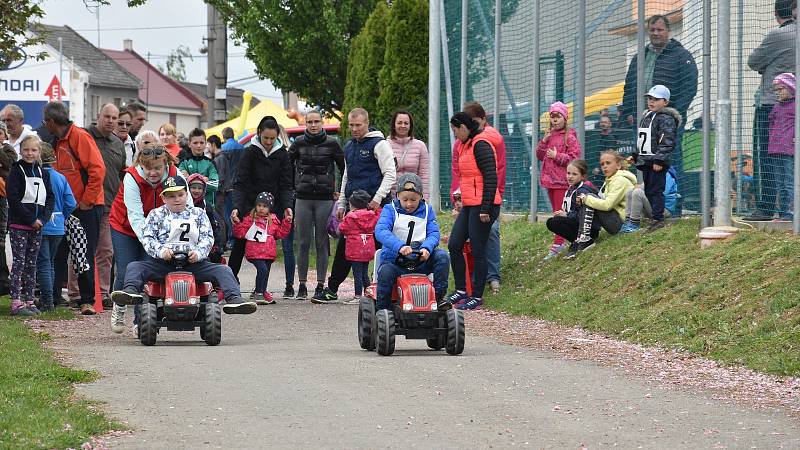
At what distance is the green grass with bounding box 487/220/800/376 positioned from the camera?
1101 centimetres

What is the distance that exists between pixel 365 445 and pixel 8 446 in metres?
1.70

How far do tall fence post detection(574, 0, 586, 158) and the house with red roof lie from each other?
9949 cm

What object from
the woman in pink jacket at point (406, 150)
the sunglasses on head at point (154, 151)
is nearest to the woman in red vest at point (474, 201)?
the woman in pink jacket at point (406, 150)

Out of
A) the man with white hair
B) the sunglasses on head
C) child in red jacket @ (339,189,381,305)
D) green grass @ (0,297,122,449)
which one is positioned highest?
the man with white hair

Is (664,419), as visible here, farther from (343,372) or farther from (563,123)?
(563,123)

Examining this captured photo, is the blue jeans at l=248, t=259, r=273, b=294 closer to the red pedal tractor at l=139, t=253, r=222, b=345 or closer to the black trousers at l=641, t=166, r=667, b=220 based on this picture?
the black trousers at l=641, t=166, r=667, b=220

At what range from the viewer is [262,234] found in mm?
16812

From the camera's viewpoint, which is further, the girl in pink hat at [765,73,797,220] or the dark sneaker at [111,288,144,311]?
the girl in pink hat at [765,73,797,220]

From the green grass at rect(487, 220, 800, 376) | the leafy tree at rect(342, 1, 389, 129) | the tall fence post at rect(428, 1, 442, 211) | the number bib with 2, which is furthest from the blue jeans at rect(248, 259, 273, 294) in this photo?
the leafy tree at rect(342, 1, 389, 129)

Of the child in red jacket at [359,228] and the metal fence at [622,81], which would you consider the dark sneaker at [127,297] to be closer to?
the child in red jacket at [359,228]

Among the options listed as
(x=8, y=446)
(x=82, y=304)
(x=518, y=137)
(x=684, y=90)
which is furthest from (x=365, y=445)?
(x=518, y=137)

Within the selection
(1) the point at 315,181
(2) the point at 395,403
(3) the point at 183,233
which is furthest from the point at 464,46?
(2) the point at 395,403

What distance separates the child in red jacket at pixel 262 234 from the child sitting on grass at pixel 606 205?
330 cm

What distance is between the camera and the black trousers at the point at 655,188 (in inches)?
621
